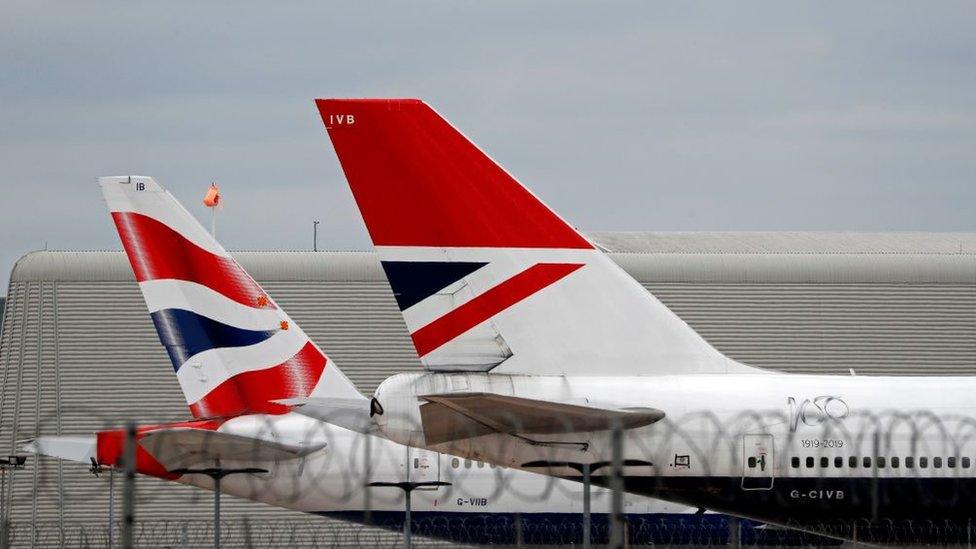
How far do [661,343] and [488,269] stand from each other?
216cm

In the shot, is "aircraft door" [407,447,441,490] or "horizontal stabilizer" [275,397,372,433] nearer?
"horizontal stabilizer" [275,397,372,433]

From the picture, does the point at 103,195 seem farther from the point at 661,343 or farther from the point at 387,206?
the point at 661,343

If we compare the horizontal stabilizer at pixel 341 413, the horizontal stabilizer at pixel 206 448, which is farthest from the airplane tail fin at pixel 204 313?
the horizontal stabilizer at pixel 341 413

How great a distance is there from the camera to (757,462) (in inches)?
718

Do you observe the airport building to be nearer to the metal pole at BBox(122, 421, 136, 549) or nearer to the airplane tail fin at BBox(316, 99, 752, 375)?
the airplane tail fin at BBox(316, 99, 752, 375)

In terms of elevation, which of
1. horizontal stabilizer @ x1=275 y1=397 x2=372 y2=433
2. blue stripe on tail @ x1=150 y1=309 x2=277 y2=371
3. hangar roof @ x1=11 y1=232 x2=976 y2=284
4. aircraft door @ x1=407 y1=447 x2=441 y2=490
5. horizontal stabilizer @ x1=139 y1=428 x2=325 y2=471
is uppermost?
hangar roof @ x1=11 y1=232 x2=976 y2=284

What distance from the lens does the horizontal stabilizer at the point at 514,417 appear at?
1636 cm

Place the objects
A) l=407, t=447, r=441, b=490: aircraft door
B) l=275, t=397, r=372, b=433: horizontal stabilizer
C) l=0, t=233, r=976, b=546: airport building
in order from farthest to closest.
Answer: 1. l=0, t=233, r=976, b=546: airport building
2. l=407, t=447, r=441, b=490: aircraft door
3. l=275, t=397, r=372, b=433: horizontal stabilizer

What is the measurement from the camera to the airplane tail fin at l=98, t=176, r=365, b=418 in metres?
26.2

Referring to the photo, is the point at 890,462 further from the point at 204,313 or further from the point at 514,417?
the point at 204,313

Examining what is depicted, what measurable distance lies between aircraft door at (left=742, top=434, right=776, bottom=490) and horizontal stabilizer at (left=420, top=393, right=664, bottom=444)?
114cm

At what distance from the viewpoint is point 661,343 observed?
1869cm

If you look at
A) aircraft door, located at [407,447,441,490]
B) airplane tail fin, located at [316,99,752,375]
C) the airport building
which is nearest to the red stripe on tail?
airplane tail fin, located at [316,99,752,375]

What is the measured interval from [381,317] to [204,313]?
11.5 meters
